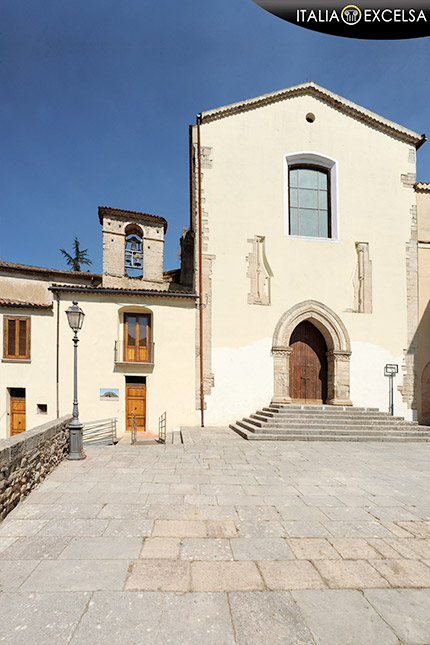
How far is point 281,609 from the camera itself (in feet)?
7.89

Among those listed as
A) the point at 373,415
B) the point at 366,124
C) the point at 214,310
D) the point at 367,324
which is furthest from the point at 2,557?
the point at 366,124

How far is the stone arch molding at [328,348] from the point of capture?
1184 centimetres

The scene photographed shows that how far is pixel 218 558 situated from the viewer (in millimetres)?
3074

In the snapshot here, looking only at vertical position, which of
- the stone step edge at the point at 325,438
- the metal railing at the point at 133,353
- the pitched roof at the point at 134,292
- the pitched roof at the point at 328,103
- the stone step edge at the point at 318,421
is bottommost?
the stone step edge at the point at 325,438

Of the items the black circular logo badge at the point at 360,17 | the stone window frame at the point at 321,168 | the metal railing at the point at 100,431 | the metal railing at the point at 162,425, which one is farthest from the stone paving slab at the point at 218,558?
the stone window frame at the point at 321,168

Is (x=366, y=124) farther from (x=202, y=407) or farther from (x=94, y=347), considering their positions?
(x=94, y=347)

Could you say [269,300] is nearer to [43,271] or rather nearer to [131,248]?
[131,248]

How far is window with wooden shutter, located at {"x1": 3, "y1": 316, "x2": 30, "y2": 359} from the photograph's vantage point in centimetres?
1169

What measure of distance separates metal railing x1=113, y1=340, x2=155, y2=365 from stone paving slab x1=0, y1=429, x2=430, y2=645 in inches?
246

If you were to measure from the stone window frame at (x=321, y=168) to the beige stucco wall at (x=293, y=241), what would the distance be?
165mm

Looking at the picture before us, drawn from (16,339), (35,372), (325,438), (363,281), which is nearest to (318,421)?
(325,438)

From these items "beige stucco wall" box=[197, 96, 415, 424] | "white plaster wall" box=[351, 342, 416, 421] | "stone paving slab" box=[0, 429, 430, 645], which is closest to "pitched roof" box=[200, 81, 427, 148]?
"beige stucco wall" box=[197, 96, 415, 424]

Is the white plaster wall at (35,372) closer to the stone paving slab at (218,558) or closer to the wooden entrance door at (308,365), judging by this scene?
A: the stone paving slab at (218,558)

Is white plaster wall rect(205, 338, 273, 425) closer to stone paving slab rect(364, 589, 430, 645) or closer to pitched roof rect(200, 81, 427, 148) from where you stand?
pitched roof rect(200, 81, 427, 148)
